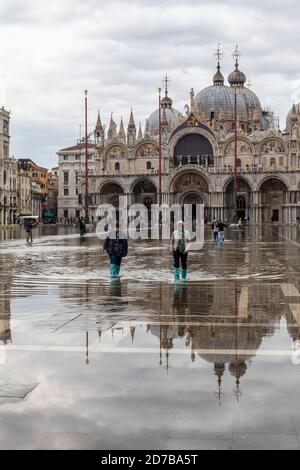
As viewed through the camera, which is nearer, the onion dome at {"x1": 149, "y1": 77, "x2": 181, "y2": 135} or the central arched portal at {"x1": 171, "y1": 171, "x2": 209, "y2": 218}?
the central arched portal at {"x1": 171, "y1": 171, "x2": 209, "y2": 218}

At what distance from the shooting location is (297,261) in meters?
24.0

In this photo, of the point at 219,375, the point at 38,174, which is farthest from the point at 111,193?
the point at 219,375

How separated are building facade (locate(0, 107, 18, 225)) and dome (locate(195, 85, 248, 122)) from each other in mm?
29480

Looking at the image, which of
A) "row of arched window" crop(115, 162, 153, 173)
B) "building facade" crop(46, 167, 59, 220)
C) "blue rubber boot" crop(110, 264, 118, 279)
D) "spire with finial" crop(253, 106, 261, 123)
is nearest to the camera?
"blue rubber boot" crop(110, 264, 118, 279)

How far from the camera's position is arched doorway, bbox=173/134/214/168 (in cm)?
9500

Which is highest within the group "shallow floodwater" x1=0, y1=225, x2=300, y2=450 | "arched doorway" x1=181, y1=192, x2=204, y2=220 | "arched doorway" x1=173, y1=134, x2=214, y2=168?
"arched doorway" x1=173, y1=134, x2=214, y2=168

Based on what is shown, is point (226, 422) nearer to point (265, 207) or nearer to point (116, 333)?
point (116, 333)

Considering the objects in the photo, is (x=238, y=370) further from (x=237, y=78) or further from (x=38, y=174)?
(x=38, y=174)

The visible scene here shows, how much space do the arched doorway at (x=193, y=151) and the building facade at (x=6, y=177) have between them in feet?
82.2

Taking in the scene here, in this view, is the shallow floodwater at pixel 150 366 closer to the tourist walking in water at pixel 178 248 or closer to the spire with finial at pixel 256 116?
the tourist walking in water at pixel 178 248

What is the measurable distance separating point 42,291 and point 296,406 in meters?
10.1

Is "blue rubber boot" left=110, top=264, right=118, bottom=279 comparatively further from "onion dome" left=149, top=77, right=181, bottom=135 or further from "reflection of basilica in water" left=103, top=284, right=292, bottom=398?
"onion dome" left=149, top=77, right=181, bottom=135

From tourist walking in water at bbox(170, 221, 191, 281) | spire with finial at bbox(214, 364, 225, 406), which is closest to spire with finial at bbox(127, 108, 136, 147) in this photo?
tourist walking in water at bbox(170, 221, 191, 281)

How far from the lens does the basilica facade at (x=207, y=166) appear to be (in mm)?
91375
